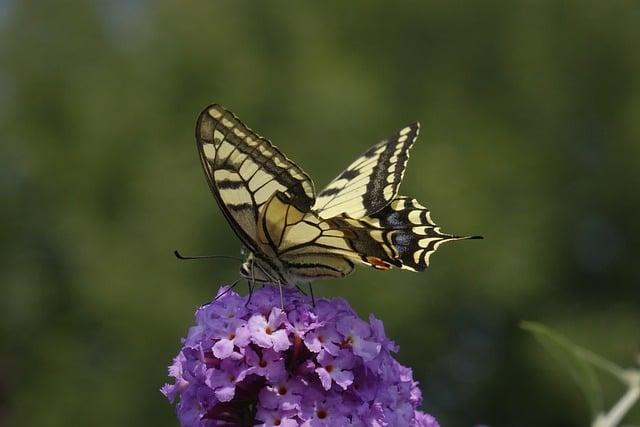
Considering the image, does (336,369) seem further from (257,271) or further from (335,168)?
(335,168)

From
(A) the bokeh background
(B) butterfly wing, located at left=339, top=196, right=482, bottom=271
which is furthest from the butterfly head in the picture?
(A) the bokeh background

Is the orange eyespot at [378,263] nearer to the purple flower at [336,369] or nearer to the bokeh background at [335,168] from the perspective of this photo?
the purple flower at [336,369]

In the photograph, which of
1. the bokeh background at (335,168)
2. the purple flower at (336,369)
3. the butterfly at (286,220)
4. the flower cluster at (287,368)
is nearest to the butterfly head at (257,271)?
the butterfly at (286,220)

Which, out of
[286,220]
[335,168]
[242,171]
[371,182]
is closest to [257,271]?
[286,220]

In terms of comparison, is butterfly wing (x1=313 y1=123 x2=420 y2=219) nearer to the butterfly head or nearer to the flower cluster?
the butterfly head

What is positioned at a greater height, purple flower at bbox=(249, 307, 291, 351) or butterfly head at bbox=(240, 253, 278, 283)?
butterfly head at bbox=(240, 253, 278, 283)

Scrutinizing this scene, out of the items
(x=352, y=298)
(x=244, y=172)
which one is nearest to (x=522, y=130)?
(x=352, y=298)

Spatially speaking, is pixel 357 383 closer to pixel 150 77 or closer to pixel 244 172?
pixel 244 172
